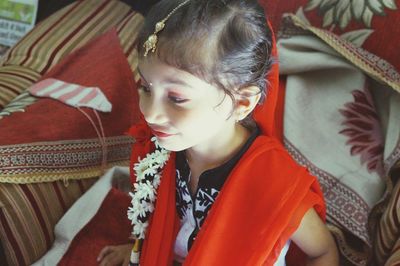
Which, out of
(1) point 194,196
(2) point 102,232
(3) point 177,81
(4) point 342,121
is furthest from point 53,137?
(4) point 342,121

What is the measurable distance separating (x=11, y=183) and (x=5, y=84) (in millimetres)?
359

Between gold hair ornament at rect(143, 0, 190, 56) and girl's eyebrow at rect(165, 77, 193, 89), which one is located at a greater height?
gold hair ornament at rect(143, 0, 190, 56)

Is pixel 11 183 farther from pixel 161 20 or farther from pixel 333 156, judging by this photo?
pixel 333 156

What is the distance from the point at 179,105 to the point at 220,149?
0.51 feet

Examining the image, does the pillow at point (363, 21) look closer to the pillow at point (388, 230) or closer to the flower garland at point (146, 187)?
the pillow at point (388, 230)

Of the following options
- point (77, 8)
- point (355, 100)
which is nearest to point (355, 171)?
point (355, 100)

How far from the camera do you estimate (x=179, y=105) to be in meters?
0.68

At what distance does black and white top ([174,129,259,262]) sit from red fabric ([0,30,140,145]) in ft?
1.04

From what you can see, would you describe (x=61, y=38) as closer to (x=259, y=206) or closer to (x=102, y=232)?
(x=102, y=232)

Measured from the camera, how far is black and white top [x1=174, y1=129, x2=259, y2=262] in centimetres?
81

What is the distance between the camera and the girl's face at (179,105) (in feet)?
2.19

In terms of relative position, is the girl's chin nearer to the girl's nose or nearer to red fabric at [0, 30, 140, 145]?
the girl's nose

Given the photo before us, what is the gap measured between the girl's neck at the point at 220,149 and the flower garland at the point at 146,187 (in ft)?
0.29

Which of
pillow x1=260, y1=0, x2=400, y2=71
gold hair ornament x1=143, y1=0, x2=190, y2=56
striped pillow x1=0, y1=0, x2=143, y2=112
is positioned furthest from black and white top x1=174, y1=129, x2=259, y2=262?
striped pillow x1=0, y1=0, x2=143, y2=112
